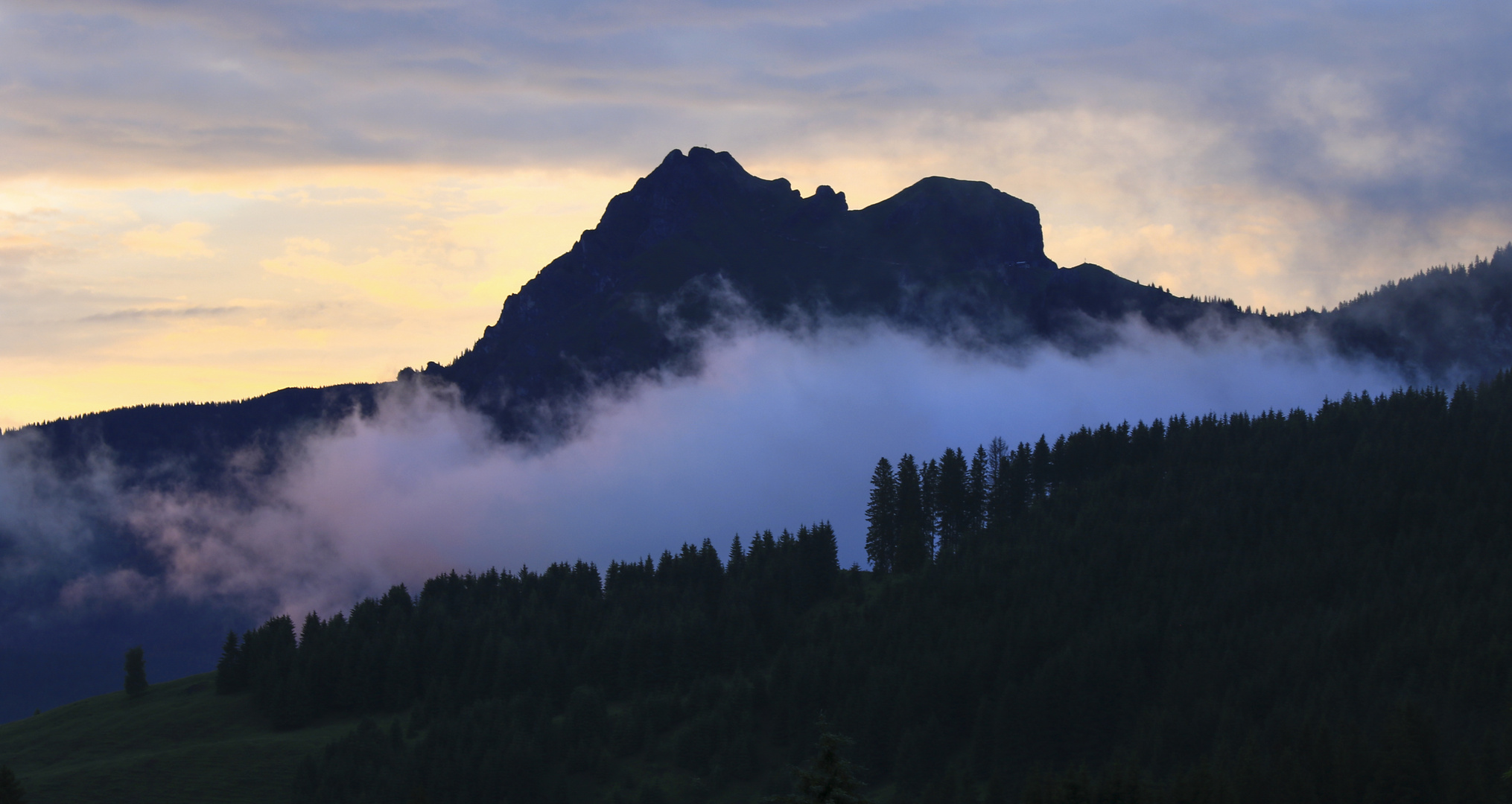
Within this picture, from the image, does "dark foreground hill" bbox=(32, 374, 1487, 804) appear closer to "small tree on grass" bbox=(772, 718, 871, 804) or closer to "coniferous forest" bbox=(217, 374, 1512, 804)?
"coniferous forest" bbox=(217, 374, 1512, 804)

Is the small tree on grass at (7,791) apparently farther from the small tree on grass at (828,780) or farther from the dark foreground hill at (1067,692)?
the small tree on grass at (828,780)

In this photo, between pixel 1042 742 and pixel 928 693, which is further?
pixel 928 693

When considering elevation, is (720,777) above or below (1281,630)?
below

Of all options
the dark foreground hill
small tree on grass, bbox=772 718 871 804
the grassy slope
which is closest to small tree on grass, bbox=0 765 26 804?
the dark foreground hill

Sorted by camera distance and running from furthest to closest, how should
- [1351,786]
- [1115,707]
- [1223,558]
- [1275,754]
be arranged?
[1223,558]
[1115,707]
[1275,754]
[1351,786]

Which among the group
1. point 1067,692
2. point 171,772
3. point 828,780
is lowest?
point 171,772

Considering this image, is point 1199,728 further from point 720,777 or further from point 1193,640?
point 720,777

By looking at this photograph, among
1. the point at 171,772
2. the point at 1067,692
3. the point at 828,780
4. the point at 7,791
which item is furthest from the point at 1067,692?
the point at 828,780

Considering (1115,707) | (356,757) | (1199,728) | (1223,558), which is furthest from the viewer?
(1223,558)

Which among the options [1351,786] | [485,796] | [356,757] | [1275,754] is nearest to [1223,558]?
[1275,754]

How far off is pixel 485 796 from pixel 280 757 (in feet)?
120

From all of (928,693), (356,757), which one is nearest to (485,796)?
(356,757)

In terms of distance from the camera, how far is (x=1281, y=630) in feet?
571

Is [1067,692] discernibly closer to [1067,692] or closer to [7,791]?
[1067,692]
